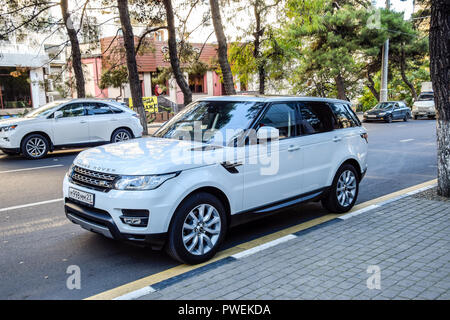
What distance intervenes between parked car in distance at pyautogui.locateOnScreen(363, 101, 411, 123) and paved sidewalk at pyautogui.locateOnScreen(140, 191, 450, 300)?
78.0 ft

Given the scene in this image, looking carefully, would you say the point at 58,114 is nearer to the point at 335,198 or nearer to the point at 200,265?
the point at 335,198

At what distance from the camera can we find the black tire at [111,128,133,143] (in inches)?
552

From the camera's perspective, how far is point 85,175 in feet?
15.3

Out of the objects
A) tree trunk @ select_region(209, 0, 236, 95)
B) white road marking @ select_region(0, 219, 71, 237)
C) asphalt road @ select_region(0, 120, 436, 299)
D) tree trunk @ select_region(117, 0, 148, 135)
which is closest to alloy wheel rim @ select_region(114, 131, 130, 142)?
tree trunk @ select_region(117, 0, 148, 135)

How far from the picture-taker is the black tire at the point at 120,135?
14.0 m

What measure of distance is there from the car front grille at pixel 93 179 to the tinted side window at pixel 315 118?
2.76 metres

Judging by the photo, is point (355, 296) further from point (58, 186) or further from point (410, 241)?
point (58, 186)

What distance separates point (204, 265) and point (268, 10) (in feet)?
59.5

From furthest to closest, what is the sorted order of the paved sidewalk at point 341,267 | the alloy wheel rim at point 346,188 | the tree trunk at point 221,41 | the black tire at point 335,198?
1. the tree trunk at point 221,41
2. the alloy wheel rim at point 346,188
3. the black tire at point 335,198
4. the paved sidewalk at point 341,267

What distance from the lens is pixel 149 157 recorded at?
4.50 meters

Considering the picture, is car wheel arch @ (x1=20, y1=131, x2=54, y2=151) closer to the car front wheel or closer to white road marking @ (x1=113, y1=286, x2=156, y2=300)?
the car front wheel

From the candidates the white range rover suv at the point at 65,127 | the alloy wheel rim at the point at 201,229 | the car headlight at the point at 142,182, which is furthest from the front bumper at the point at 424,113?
the car headlight at the point at 142,182

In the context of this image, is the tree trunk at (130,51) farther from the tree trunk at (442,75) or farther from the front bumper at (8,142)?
the tree trunk at (442,75)
